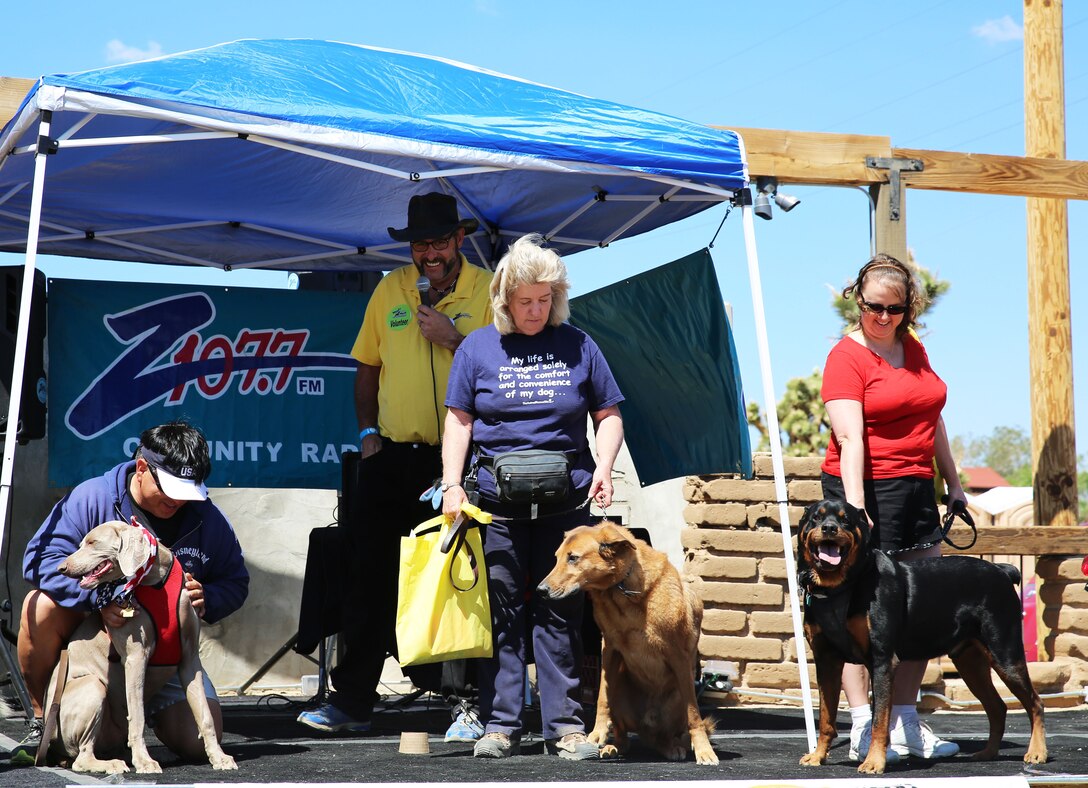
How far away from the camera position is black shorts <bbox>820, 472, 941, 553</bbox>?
14.3 feet

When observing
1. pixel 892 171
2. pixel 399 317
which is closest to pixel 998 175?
pixel 892 171

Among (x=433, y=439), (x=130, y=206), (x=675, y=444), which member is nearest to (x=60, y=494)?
(x=130, y=206)

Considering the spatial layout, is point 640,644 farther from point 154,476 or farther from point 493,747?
point 154,476

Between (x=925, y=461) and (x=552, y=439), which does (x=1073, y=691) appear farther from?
(x=552, y=439)

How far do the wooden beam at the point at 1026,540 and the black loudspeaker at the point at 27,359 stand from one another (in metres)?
4.70

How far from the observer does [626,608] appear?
4.26 m

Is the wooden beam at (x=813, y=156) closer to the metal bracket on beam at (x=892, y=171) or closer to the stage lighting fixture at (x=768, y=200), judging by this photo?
the metal bracket on beam at (x=892, y=171)

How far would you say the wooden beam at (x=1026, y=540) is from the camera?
6.62m

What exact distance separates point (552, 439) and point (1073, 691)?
387cm

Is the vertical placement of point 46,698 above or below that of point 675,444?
below

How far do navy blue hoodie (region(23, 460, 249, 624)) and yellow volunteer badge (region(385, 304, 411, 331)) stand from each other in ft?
4.07

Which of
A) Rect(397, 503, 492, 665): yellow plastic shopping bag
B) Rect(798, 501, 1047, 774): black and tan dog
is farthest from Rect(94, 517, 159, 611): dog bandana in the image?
Rect(798, 501, 1047, 774): black and tan dog

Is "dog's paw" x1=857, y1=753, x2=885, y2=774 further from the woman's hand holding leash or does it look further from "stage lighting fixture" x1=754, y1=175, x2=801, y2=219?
"stage lighting fixture" x1=754, y1=175, x2=801, y2=219

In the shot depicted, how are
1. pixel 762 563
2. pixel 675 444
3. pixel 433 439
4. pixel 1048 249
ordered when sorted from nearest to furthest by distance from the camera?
pixel 433 439
pixel 675 444
pixel 762 563
pixel 1048 249
